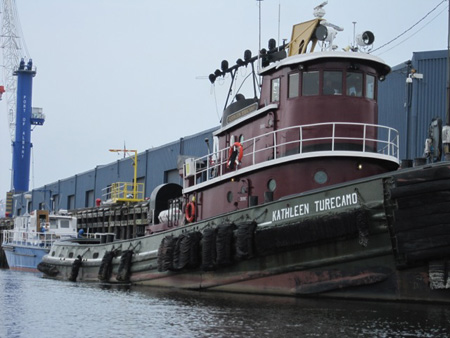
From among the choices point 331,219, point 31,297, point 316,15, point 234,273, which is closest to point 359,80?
point 316,15

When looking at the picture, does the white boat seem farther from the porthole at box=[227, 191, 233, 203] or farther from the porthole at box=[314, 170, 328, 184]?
the porthole at box=[314, 170, 328, 184]

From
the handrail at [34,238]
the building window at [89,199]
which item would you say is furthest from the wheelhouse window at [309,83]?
the building window at [89,199]

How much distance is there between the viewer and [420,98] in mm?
25094

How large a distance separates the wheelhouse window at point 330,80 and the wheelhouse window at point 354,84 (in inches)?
8.0

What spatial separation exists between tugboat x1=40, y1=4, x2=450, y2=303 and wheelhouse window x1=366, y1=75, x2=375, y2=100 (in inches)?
3.0

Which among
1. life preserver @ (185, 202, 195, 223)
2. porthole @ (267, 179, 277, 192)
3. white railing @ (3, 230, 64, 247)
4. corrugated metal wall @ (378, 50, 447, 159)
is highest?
corrugated metal wall @ (378, 50, 447, 159)

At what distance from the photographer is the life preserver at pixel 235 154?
1548cm

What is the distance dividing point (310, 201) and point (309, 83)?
2.85 m

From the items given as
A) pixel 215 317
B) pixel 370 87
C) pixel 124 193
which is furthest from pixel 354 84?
pixel 124 193

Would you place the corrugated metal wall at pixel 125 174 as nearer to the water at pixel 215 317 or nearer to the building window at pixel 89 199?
the building window at pixel 89 199

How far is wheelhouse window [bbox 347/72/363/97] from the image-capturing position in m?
14.8

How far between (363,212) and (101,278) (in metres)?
10.3

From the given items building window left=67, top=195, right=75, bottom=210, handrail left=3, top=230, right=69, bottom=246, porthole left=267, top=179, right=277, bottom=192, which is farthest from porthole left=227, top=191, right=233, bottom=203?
building window left=67, top=195, right=75, bottom=210

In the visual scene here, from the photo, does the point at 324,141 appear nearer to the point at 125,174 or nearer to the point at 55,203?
the point at 125,174
